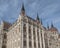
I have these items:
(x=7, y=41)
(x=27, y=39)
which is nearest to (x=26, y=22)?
(x=27, y=39)

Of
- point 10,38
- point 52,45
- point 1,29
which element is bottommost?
point 52,45

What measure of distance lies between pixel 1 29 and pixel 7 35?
4790 mm

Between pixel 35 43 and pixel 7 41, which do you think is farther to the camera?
pixel 7 41

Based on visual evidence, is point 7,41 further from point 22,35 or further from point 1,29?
point 22,35

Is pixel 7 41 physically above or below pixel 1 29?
below

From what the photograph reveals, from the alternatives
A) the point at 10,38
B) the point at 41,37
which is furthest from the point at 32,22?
the point at 10,38

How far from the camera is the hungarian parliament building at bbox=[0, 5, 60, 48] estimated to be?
186 feet

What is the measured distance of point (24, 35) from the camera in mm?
57062

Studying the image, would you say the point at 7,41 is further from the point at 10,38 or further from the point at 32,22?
the point at 32,22

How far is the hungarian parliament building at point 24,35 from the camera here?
186 feet

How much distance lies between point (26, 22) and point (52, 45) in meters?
25.6

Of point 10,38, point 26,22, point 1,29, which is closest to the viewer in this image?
point 26,22

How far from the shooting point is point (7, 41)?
6856cm

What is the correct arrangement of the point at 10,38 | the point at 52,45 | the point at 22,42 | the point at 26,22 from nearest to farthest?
the point at 22,42
the point at 26,22
the point at 10,38
the point at 52,45
